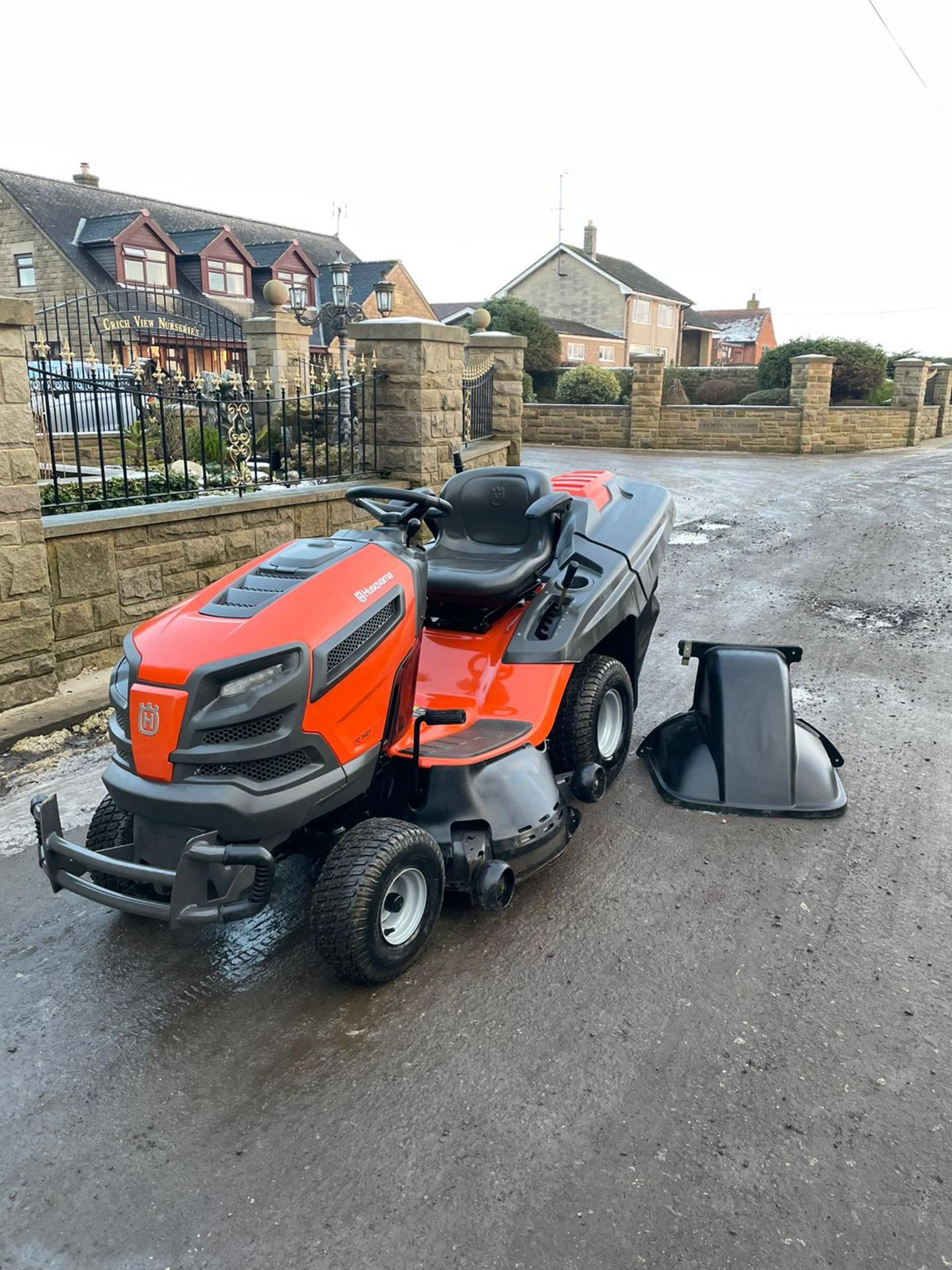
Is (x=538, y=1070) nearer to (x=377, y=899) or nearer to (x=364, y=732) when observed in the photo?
(x=377, y=899)

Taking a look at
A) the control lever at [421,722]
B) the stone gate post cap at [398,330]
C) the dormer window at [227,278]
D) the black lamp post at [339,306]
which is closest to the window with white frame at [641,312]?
the dormer window at [227,278]

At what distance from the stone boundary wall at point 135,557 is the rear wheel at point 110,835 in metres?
2.63

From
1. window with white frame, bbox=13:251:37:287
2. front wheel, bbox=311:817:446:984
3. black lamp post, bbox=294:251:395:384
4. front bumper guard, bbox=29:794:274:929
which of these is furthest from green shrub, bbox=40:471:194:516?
window with white frame, bbox=13:251:37:287

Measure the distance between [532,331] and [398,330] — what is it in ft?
93.8

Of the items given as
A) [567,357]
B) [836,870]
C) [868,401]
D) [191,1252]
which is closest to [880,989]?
[836,870]

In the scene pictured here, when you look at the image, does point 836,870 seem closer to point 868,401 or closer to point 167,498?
point 167,498

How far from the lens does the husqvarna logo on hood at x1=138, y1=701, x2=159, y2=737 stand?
8.49 feet

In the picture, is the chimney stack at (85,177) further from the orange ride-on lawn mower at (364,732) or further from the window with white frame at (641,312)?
the orange ride-on lawn mower at (364,732)

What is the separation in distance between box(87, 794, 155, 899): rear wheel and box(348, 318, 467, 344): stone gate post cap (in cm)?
548

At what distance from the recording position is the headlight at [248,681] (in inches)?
102

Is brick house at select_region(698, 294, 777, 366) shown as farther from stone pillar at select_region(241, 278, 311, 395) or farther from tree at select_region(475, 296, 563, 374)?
stone pillar at select_region(241, 278, 311, 395)

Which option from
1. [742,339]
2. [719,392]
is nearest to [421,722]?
[719,392]

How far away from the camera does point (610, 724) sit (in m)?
4.30

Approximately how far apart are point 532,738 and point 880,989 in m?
1.37
